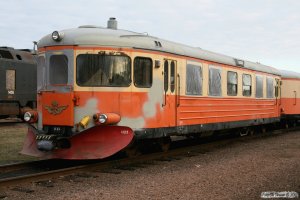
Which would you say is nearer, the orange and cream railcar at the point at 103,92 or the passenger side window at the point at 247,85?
the orange and cream railcar at the point at 103,92

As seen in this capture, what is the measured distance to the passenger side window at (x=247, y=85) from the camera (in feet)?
51.7

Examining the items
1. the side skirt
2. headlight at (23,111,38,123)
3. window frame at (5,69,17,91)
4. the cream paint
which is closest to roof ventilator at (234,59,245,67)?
the side skirt

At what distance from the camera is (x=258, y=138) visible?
16.9 meters

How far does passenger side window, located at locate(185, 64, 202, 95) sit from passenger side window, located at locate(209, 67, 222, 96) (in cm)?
78

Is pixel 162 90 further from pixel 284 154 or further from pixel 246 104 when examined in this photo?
pixel 246 104

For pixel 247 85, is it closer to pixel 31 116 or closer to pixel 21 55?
pixel 31 116

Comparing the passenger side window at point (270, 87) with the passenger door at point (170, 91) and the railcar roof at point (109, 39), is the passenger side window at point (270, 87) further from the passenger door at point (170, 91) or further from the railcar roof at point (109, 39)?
the passenger door at point (170, 91)

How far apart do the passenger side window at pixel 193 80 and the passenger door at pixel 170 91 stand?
Answer: 71 centimetres

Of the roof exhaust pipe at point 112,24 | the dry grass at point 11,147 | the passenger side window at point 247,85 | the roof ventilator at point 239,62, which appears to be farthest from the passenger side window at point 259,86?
the dry grass at point 11,147

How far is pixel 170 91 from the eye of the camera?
36.0ft

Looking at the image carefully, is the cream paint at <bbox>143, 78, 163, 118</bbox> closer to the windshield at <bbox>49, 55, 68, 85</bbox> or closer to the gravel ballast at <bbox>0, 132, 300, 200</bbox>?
the gravel ballast at <bbox>0, 132, 300, 200</bbox>

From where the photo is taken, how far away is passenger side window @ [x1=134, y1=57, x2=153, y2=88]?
32.6 feet

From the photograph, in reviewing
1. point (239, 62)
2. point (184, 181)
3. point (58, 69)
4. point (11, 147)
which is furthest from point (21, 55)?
point (184, 181)

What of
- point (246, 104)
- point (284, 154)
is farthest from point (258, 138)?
point (284, 154)
